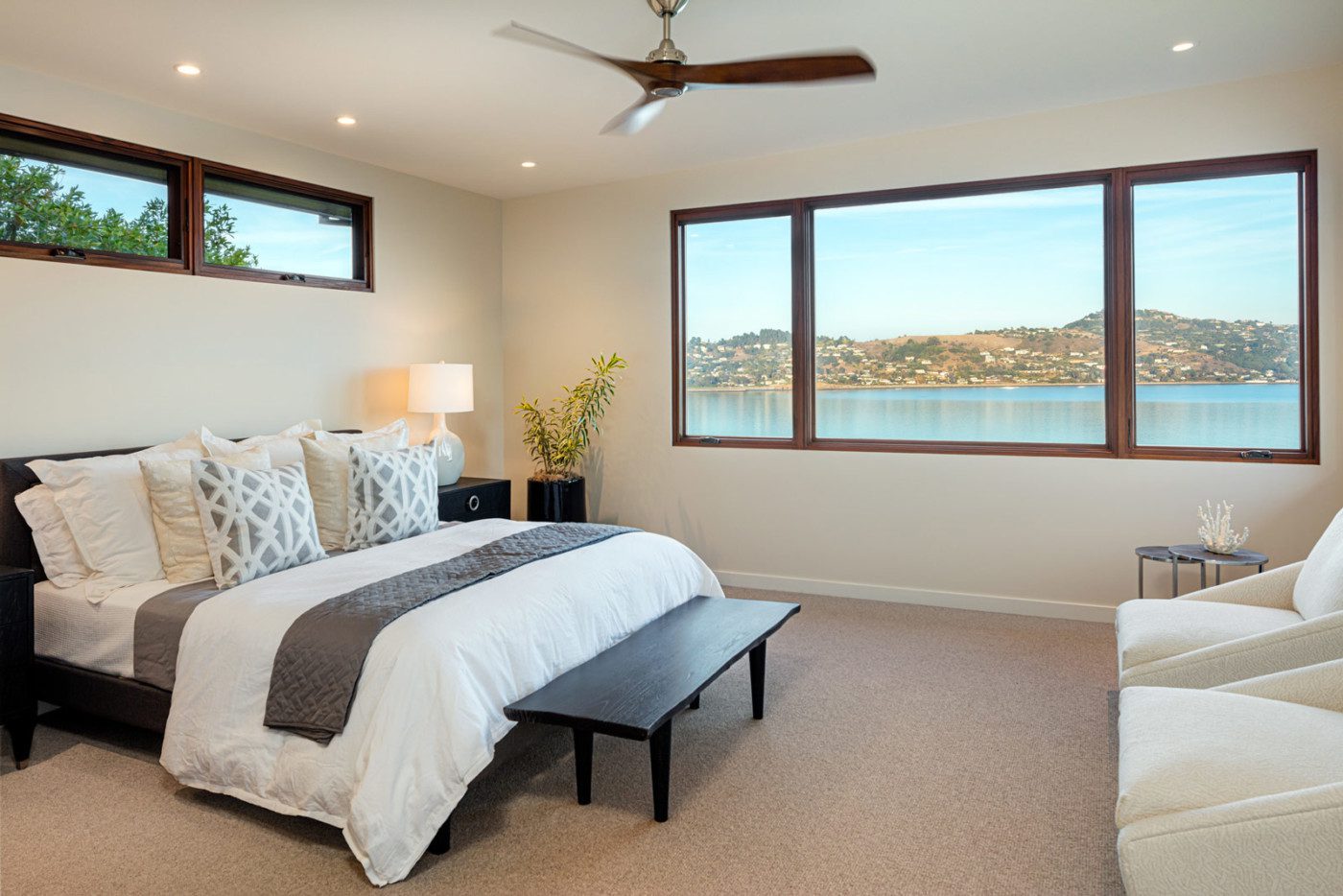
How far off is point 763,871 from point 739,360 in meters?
3.79

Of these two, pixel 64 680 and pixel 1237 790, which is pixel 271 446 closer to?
pixel 64 680

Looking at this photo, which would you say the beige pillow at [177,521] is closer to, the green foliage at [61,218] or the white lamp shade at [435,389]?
the green foliage at [61,218]

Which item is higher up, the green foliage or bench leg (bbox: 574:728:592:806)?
the green foliage

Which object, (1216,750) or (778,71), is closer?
(1216,750)

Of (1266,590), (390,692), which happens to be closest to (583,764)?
(390,692)

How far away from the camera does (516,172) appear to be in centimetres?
558

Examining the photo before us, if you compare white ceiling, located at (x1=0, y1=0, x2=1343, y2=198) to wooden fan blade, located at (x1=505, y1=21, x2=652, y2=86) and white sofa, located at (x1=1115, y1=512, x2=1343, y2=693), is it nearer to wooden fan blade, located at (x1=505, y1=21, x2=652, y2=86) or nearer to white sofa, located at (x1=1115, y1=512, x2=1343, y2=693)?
wooden fan blade, located at (x1=505, y1=21, x2=652, y2=86)

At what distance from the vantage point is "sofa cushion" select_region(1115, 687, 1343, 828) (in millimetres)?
1700

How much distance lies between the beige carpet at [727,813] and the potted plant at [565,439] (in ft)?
7.38

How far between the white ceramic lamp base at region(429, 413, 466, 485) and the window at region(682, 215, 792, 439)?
1.54 m

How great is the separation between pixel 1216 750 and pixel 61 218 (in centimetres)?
457

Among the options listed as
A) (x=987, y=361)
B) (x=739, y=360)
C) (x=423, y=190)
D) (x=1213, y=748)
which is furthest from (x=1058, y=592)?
(x=423, y=190)

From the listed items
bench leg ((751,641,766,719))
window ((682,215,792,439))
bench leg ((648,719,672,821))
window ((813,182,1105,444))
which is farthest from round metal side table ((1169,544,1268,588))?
bench leg ((648,719,672,821))

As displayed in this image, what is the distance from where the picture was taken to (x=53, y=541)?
3252 mm
